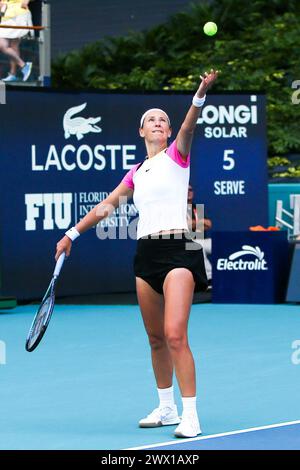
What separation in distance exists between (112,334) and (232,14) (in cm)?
1472

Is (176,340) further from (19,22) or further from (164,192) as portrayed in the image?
(19,22)

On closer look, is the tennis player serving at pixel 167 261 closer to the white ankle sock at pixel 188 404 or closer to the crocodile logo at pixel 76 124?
the white ankle sock at pixel 188 404

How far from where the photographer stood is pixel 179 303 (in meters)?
7.17

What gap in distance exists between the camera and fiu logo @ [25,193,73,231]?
1555 centimetres

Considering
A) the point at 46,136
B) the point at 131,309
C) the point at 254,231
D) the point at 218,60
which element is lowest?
the point at 131,309

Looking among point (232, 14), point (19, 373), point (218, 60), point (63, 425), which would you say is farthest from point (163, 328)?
point (232, 14)

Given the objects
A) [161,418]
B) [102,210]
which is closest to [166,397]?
[161,418]

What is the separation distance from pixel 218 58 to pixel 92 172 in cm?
940

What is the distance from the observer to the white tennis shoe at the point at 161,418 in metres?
→ 7.52

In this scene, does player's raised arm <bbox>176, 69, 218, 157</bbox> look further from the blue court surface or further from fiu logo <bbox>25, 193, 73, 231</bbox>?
fiu logo <bbox>25, 193, 73, 231</bbox>

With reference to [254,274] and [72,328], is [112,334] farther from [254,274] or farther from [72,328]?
[254,274]

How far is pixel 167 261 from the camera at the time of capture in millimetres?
7348

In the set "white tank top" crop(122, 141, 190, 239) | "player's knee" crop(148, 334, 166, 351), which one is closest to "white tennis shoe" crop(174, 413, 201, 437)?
"player's knee" crop(148, 334, 166, 351)

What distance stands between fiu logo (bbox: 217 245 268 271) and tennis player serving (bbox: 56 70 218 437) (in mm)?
8075
